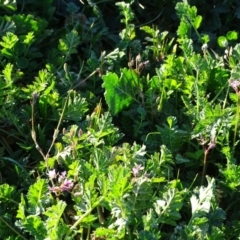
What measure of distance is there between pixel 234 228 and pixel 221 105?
507 millimetres

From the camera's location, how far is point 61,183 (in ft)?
6.25

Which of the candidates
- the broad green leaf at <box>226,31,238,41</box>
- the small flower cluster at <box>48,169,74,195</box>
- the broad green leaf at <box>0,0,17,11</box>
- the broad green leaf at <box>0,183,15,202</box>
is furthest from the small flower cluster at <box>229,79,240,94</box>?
the broad green leaf at <box>0,0,17,11</box>

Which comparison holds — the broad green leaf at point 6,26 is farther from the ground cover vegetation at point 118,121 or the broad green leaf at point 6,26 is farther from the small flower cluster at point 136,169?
the small flower cluster at point 136,169

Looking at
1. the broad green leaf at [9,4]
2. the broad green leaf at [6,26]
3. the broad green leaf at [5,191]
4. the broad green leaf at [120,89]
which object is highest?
the broad green leaf at [9,4]

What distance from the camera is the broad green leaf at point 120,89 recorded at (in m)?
2.22

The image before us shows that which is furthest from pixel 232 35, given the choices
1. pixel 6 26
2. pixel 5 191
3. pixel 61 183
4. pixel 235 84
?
pixel 5 191

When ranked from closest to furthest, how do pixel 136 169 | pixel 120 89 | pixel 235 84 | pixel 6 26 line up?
pixel 136 169 → pixel 235 84 → pixel 120 89 → pixel 6 26

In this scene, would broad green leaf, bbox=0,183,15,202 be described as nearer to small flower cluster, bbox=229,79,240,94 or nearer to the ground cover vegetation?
the ground cover vegetation

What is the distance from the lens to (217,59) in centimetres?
242

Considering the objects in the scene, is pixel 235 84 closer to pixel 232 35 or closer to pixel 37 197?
pixel 232 35

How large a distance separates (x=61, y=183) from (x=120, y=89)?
47cm

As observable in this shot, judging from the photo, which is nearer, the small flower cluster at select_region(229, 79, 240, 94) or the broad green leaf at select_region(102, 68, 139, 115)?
the small flower cluster at select_region(229, 79, 240, 94)

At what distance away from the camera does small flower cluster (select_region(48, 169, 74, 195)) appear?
1.87 m

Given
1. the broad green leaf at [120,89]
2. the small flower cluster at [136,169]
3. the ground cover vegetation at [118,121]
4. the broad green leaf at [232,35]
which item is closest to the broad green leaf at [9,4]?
the ground cover vegetation at [118,121]
